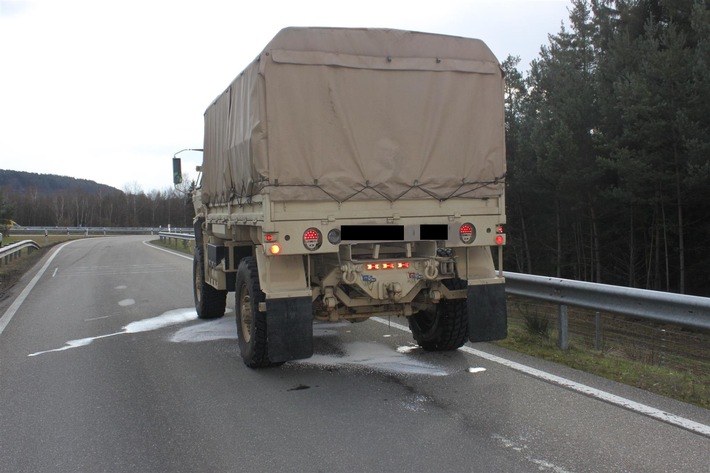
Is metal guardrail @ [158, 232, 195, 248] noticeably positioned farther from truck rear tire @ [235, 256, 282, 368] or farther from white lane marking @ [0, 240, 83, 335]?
truck rear tire @ [235, 256, 282, 368]

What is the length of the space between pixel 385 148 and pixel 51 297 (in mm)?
9786

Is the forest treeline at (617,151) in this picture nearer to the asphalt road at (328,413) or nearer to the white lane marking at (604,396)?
the asphalt road at (328,413)

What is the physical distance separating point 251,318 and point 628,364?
3820 millimetres

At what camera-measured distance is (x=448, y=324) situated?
254 inches

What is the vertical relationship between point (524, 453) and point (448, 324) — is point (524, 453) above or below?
below

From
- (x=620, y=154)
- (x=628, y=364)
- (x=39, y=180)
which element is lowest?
(x=628, y=364)

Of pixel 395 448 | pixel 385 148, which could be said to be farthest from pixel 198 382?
pixel 385 148

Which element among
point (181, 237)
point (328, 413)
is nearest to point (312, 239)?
point (328, 413)

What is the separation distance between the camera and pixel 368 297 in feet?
19.5

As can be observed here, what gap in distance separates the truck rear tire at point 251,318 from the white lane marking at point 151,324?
259cm

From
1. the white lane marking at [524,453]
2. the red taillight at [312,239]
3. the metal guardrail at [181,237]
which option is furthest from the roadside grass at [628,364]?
the metal guardrail at [181,237]

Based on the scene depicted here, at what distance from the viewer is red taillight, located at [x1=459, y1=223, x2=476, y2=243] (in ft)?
19.4

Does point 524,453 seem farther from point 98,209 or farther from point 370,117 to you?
point 98,209

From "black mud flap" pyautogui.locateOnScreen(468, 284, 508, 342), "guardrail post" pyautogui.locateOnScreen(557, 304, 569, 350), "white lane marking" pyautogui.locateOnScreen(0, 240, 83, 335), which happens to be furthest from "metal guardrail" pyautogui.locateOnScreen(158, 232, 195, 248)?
"black mud flap" pyautogui.locateOnScreen(468, 284, 508, 342)
